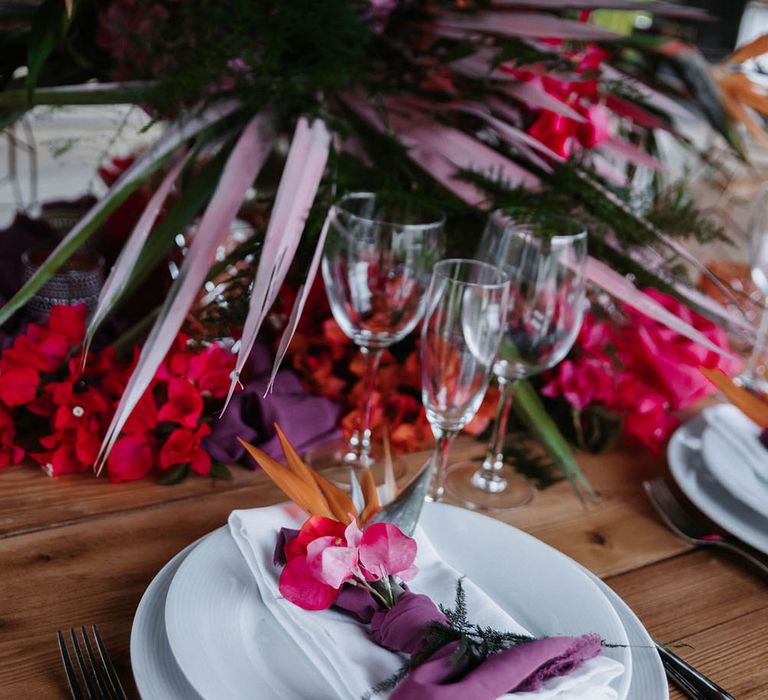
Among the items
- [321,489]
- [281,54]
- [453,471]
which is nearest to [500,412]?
[453,471]

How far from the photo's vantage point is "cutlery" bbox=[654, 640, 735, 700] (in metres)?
0.58

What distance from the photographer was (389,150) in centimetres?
98

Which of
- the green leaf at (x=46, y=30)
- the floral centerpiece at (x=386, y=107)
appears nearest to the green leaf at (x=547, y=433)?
the floral centerpiece at (x=386, y=107)

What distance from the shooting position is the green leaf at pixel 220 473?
80cm

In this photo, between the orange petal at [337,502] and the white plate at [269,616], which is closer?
the white plate at [269,616]

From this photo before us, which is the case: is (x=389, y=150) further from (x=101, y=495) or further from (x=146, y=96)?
(x=101, y=495)

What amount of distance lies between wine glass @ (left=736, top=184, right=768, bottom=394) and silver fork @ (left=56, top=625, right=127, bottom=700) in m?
0.82

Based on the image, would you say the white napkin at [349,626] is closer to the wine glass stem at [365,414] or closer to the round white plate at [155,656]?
the round white plate at [155,656]

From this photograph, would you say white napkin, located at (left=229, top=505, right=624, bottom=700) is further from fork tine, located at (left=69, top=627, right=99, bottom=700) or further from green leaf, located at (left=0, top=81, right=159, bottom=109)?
green leaf, located at (left=0, top=81, right=159, bottom=109)

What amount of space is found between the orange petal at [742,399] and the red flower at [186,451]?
1.42ft

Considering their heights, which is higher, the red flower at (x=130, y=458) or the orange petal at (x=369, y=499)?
the orange petal at (x=369, y=499)

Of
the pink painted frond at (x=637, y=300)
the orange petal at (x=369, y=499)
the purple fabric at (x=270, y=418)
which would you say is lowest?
the purple fabric at (x=270, y=418)

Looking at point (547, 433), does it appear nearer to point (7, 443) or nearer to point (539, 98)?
point (539, 98)

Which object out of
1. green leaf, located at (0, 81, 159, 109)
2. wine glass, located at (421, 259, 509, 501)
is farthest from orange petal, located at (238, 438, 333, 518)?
green leaf, located at (0, 81, 159, 109)
